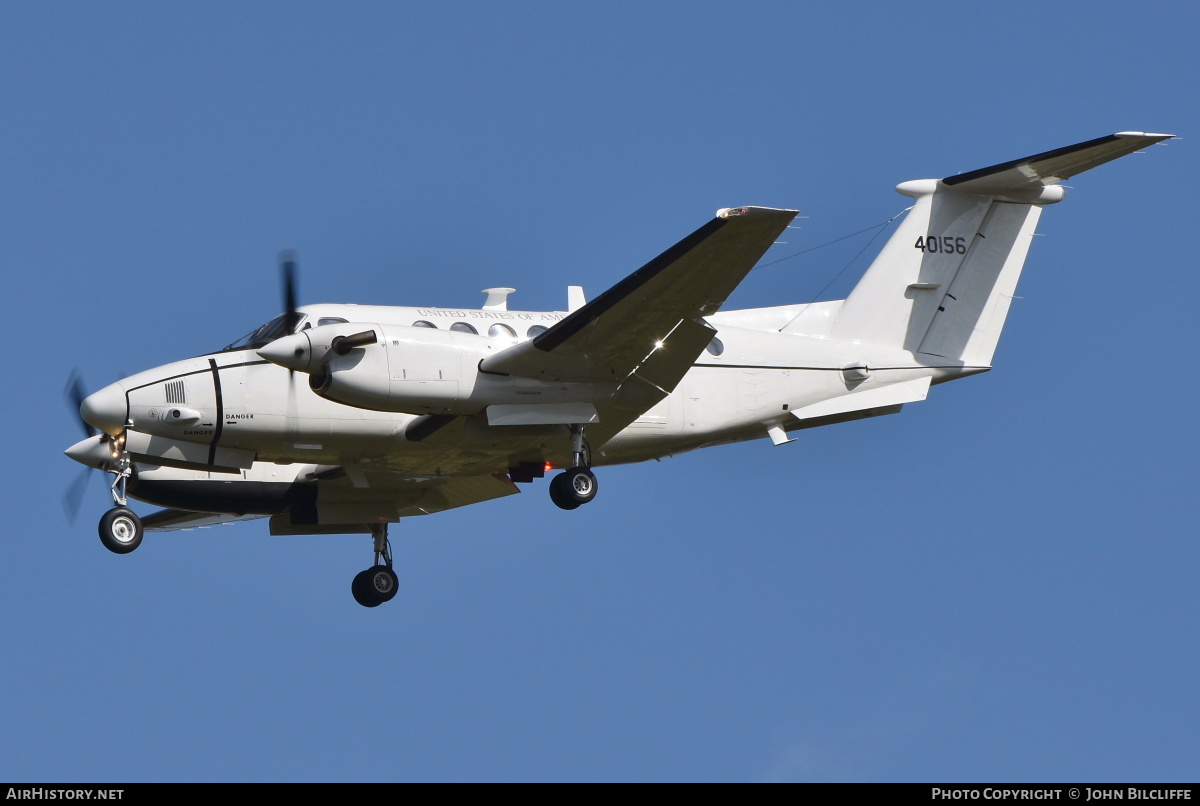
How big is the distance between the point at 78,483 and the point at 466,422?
5267 mm

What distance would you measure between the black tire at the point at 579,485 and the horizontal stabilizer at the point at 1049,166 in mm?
7045

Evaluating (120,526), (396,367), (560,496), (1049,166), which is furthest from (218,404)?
(1049,166)

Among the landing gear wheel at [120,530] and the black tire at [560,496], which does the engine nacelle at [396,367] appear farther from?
the landing gear wheel at [120,530]

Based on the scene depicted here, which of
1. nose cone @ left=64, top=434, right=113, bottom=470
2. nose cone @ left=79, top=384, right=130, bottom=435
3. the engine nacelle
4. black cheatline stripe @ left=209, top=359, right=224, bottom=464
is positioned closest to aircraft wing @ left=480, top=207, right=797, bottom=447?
the engine nacelle

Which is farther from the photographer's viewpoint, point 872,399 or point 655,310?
point 872,399

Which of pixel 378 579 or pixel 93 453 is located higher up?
pixel 93 453

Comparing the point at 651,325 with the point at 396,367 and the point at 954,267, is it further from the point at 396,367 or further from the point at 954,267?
the point at 954,267

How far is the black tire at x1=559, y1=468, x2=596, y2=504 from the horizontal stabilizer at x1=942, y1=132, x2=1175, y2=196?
7.04 m

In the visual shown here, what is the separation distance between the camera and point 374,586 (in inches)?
818

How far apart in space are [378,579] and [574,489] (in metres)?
4.34

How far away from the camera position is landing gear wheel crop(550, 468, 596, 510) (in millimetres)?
17609

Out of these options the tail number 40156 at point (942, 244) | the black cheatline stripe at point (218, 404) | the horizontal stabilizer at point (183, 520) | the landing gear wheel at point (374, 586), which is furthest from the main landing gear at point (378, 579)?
the tail number 40156 at point (942, 244)

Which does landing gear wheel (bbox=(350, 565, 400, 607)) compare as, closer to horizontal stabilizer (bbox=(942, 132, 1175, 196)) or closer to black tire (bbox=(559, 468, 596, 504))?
black tire (bbox=(559, 468, 596, 504))

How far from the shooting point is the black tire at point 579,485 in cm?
1761
